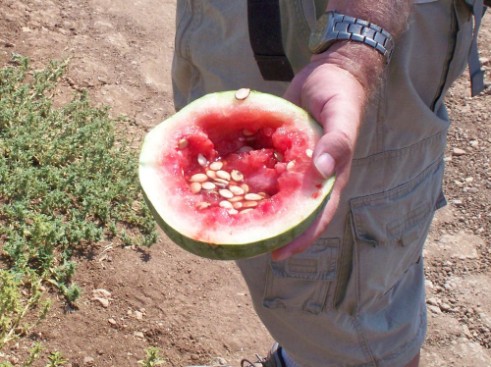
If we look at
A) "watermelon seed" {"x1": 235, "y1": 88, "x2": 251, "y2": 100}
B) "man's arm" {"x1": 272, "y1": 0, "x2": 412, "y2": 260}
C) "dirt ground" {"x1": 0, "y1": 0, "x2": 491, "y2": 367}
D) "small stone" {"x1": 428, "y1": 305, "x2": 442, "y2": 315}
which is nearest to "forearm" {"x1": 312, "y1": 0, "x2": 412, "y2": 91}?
"man's arm" {"x1": 272, "y1": 0, "x2": 412, "y2": 260}

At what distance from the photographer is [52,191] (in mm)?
3031

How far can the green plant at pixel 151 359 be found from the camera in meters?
2.59

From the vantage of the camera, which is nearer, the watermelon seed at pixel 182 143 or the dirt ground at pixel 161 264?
the watermelon seed at pixel 182 143

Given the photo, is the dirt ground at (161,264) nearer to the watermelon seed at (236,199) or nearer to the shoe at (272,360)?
the shoe at (272,360)

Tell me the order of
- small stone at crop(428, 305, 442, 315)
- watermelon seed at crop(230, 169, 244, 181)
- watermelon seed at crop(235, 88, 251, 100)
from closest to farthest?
watermelon seed at crop(230, 169, 244, 181) → watermelon seed at crop(235, 88, 251, 100) → small stone at crop(428, 305, 442, 315)

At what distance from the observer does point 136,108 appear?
372 centimetres

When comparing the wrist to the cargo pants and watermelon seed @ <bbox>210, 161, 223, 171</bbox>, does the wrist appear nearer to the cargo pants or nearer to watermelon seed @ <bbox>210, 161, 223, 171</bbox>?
the cargo pants

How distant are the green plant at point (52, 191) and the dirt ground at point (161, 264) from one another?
0.27 feet

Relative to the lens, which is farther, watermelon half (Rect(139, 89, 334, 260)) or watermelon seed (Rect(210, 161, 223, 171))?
watermelon seed (Rect(210, 161, 223, 171))

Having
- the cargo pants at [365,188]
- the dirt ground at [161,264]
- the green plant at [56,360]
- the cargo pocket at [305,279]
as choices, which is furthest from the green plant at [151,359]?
the cargo pocket at [305,279]

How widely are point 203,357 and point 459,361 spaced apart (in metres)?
0.99

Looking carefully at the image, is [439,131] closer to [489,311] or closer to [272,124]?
[272,124]

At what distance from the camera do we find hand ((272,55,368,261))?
1.43 meters

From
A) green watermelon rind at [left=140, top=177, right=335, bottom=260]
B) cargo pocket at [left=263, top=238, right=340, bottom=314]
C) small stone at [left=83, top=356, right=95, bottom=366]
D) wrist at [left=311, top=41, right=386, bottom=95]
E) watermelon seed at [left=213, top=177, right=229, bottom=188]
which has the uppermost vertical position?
wrist at [left=311, top=41, right=386, bottom=95]
